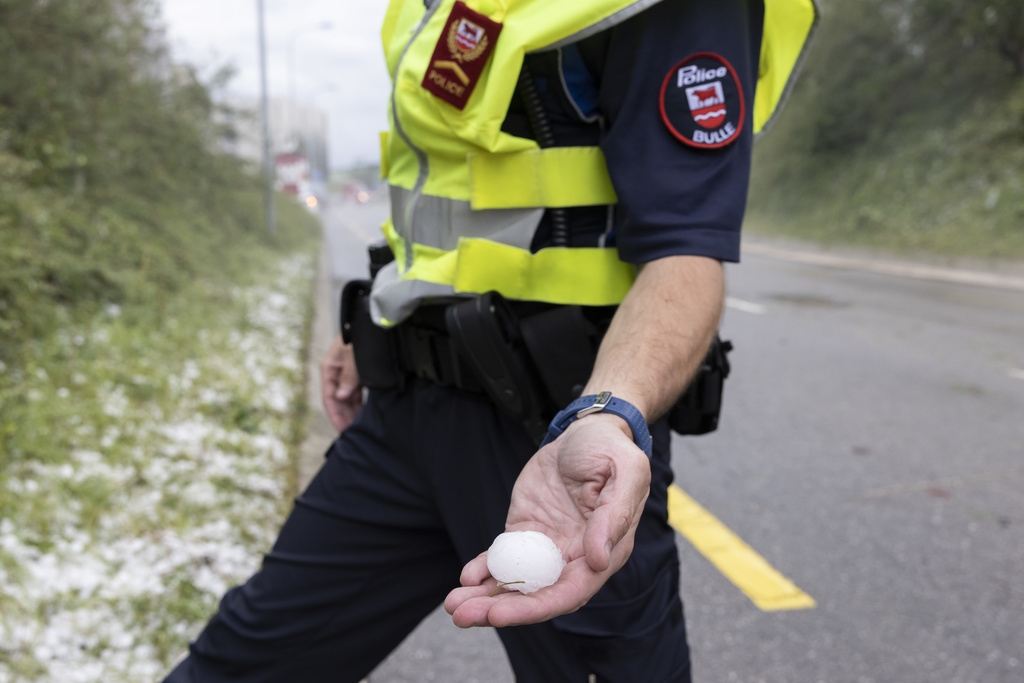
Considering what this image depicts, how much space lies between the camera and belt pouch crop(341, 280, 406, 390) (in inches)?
59.3

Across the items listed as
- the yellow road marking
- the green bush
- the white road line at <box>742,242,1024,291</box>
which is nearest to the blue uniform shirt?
the yellow road marking

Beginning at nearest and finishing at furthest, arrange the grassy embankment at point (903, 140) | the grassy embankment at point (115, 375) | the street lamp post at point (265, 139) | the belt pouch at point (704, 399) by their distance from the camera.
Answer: the belt pouch at point (704, 399) → the grassy embankment at point (115, 375) → the street lamp post at point (265, 139) → the grassy embankment at point (903, 140)

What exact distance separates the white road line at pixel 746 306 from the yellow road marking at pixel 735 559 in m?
5.81

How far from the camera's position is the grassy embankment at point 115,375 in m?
2.38

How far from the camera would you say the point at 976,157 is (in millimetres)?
18172

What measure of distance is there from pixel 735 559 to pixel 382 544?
2024 millimetres

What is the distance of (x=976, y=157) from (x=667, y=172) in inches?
784

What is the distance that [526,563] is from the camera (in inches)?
35.2

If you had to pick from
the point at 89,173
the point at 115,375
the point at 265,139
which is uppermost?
the point at 89,173

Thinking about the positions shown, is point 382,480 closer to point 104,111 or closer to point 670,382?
point 670,382

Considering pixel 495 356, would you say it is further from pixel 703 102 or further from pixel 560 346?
pixel 703 102

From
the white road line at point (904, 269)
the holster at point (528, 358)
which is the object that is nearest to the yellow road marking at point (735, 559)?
the holster at point (528, 358)

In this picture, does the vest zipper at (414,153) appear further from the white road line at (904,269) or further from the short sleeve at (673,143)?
the white road line at (904,269)

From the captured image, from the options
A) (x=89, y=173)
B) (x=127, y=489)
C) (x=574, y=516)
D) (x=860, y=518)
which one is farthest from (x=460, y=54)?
(x=89, y=173)
